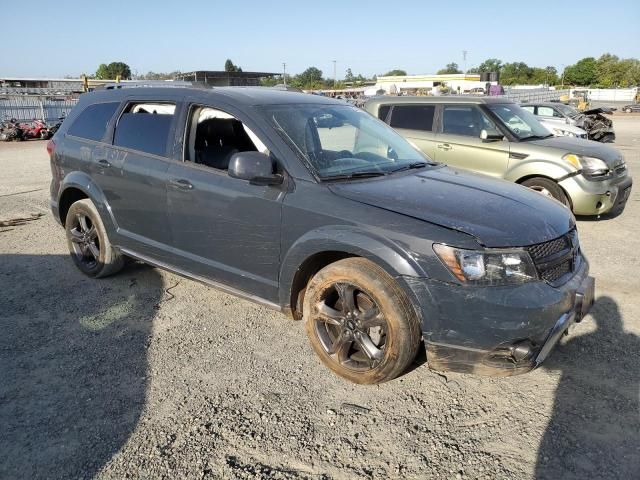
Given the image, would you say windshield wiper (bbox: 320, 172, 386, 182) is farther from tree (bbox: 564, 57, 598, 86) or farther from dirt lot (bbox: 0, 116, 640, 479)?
tree (bbox: 564, 57, 598, 86)

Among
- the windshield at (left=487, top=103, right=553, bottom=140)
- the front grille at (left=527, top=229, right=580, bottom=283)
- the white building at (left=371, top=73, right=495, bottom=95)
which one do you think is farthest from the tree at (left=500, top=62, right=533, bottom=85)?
the front grille at (left=527, top=229, right=580, bottom=283)

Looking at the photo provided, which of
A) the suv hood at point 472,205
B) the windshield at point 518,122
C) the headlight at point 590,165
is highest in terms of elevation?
the windshield at point 518,122

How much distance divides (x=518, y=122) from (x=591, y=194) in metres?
1.59

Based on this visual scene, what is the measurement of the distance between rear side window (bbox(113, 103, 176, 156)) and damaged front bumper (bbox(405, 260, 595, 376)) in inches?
95.3

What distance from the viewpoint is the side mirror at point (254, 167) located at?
3.29m

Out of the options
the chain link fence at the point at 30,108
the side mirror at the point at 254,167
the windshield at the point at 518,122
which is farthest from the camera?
the chain link fence at the point at 30,108

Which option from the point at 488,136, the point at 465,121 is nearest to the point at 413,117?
the point at 465,121

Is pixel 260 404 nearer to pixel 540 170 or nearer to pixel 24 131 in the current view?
pixel 540 170

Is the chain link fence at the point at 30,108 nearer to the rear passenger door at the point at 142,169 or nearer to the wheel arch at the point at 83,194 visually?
the wheel arch at the point at 83,194

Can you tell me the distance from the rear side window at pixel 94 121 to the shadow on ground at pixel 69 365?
1.39 meters

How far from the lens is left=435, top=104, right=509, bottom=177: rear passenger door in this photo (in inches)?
289

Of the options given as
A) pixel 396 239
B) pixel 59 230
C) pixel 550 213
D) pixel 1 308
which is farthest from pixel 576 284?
pixel 59 230

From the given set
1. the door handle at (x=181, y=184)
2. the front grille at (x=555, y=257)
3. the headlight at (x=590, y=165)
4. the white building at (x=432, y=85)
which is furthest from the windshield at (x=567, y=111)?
the door handle at (x=181, y=184)

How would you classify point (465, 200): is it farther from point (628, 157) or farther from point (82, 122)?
point (628, 157)
